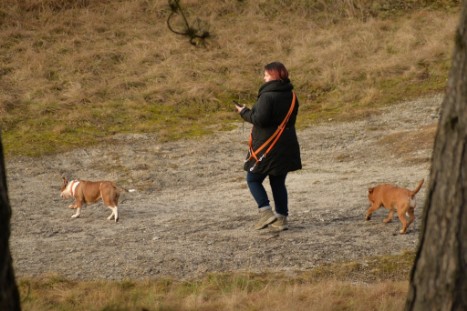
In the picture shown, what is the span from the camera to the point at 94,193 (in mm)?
11344

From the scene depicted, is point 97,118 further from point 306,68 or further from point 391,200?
point 391,200

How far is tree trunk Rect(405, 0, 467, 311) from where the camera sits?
4.08m

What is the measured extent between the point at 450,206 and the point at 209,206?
814 cm

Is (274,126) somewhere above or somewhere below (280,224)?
above

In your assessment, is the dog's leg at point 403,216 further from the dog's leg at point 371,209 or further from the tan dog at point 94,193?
the tan dog at point 94,193

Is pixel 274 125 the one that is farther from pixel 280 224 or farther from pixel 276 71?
pixel 280 224

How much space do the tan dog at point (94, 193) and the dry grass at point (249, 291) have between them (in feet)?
9.78

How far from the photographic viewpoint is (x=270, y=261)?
A: 8617 mm

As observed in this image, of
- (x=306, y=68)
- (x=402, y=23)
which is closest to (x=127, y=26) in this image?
(x=306, y=68)

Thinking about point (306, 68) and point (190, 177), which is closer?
point (190, 177)

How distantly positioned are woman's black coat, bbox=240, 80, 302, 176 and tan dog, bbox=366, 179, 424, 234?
1.26 m

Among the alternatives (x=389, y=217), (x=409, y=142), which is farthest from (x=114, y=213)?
(x=409, y=142)

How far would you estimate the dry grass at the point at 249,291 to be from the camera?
6195 mm

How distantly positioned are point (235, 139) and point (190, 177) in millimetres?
2953
